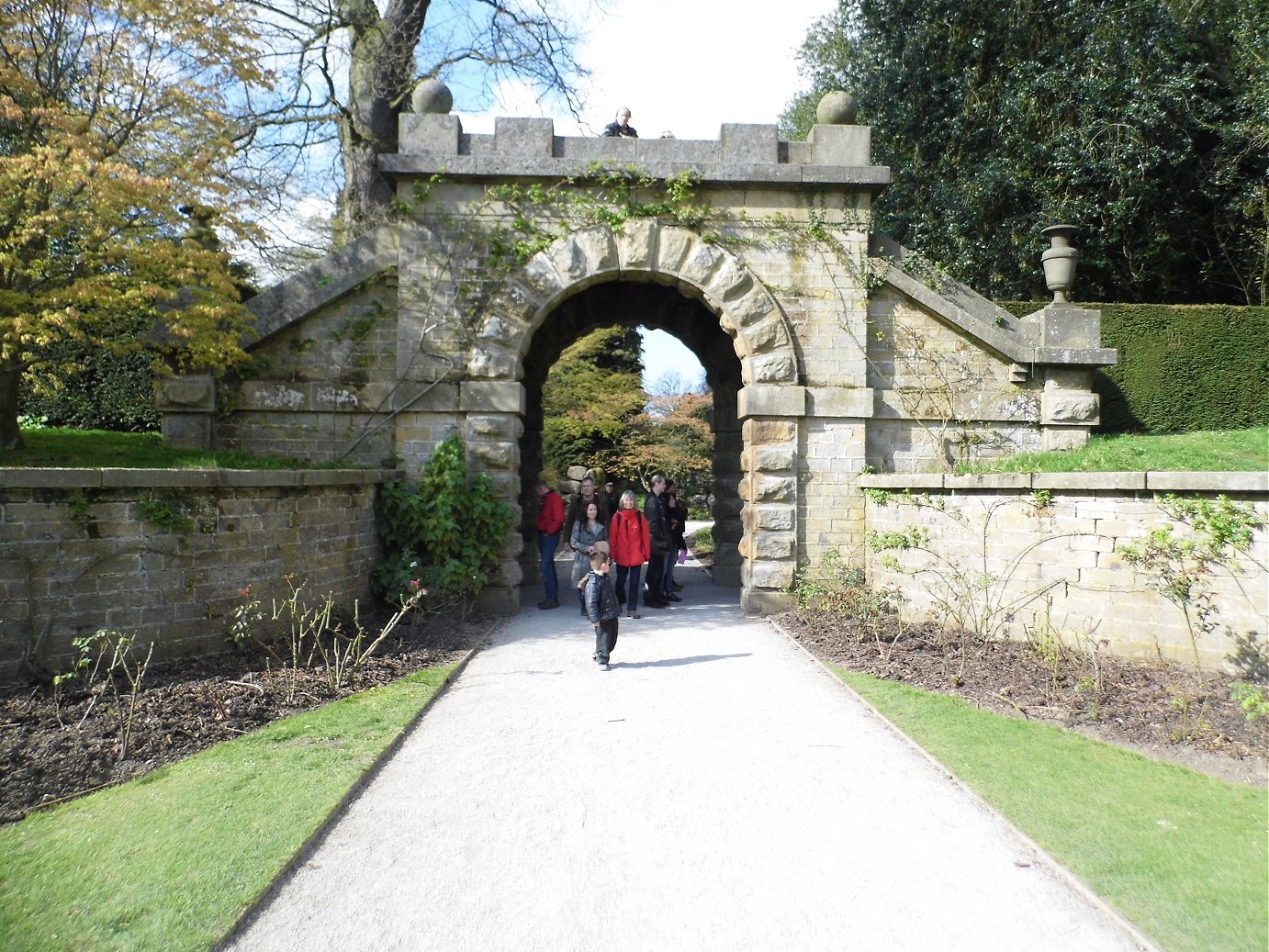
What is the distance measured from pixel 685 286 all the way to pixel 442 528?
13.5 feet

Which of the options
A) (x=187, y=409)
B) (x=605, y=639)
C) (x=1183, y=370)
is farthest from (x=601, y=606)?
(x=1183, y=370)

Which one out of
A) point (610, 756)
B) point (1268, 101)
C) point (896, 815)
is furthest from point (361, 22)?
point (1268, 101)

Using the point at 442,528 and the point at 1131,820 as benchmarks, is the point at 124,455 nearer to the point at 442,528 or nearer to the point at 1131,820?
the point at 442,528

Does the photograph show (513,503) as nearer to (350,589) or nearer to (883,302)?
(350,589)

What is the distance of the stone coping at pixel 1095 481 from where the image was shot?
5695 millimetres

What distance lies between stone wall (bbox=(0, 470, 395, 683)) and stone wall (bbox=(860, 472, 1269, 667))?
6.15m

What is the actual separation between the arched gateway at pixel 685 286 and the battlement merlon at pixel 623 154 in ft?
0.08

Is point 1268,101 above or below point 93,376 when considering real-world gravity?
above

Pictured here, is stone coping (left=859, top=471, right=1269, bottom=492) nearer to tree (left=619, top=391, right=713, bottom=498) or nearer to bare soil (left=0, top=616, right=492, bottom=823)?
bare soil (left=0, top=616, right=492, bottom=823)

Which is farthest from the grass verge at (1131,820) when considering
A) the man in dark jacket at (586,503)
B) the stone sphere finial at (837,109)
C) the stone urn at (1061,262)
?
the stone sphere finial at (837,109)

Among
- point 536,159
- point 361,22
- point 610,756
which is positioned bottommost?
point 610,756

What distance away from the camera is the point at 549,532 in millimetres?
10695

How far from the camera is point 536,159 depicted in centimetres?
931

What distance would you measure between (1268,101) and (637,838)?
17.7 metres
